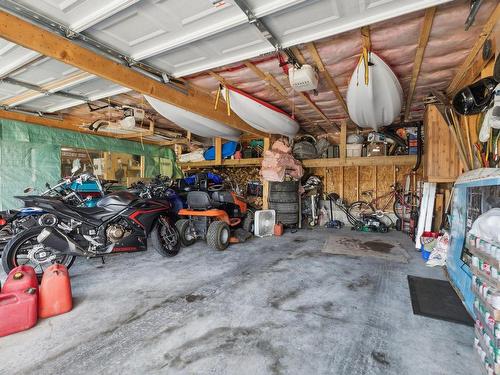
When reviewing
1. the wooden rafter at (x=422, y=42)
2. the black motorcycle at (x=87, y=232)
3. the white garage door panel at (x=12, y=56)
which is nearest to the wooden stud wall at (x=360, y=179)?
the wooden rafter at (x=422, y=42)

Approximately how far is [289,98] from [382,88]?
1413 millimetres

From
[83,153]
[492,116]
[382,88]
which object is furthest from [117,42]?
[83,153]

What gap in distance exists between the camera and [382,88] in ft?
10.2

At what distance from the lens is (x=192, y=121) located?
4590mm

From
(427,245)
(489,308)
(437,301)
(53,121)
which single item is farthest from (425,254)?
(53,121)

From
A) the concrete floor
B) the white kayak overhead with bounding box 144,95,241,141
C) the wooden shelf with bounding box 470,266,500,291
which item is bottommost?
the concrete floor

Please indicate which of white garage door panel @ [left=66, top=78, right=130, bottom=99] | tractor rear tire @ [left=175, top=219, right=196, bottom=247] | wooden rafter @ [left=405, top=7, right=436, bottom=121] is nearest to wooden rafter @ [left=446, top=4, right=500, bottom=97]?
wooden rafter @ [left=405, top=7, right=436, bottom=121]

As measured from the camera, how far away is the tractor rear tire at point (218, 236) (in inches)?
152

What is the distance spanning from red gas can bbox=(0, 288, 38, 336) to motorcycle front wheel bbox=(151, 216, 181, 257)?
1.66 m

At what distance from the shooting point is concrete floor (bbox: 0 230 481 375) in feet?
4.83

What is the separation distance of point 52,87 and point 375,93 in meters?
4.38

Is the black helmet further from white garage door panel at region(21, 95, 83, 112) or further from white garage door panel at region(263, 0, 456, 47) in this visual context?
A: white garage door panel at region(21, 95, 83, 112)

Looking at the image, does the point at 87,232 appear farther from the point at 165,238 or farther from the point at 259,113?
the point at 259,113

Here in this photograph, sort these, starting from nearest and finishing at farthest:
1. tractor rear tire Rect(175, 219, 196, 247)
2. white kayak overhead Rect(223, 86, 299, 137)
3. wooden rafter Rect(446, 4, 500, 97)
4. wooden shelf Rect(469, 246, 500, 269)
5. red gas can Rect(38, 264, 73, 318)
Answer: wooden shelf Rect(469, 246, 500, 269) < red gas can Rect(38, 264, 73, 318) < wooden rafter Rect(446, 4, 500, 97) < white kayak overhead Rect(223, 86, 299, 137) < tractor rear tire Rect(175, 219, 196, 247)
